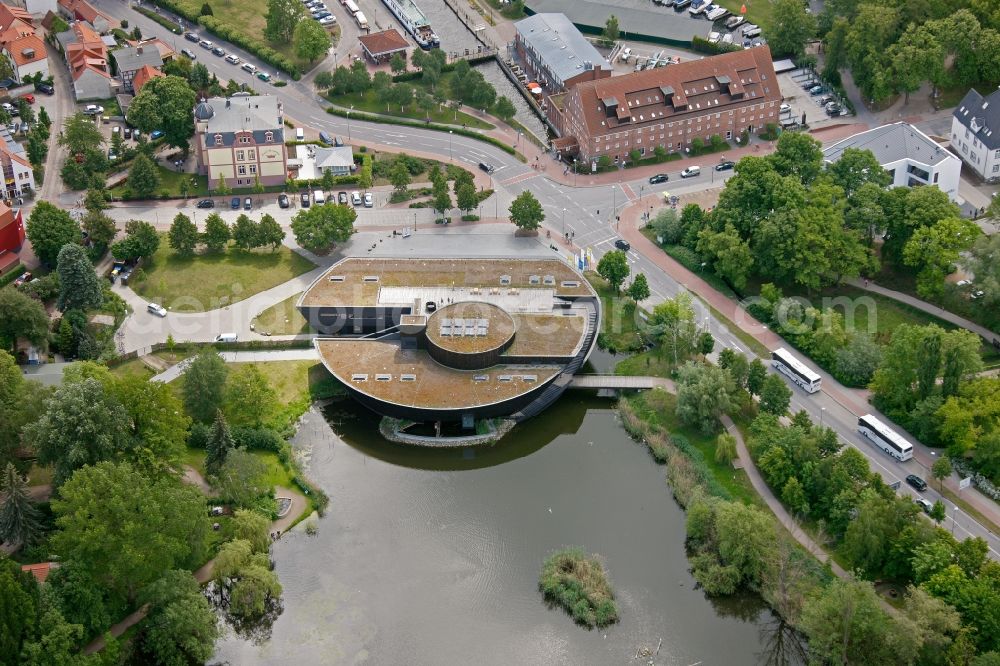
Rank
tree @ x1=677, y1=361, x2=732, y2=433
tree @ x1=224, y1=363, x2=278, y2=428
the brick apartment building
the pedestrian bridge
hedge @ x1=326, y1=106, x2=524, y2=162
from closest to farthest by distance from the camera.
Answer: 1. tree @ x1=677, y1=361, x2=732, y2=433
2. tree @ x1=224, y1=363, x2=278, y2=428
3. the pedestrian bridge
4. the brick apartment building
5. hedge @ x1=326, y1=106, x2=524, y2=162

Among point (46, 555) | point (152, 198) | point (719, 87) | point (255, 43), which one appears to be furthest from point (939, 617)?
point (255, 43)

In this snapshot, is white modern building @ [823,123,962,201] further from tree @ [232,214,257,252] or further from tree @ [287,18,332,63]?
tree @ [287,18,332,63]

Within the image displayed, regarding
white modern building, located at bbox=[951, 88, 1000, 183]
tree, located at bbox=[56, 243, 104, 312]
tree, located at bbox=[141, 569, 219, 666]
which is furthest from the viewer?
white modern building, located at bbox=[951, 88, 1000, 183]

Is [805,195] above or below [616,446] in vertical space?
above

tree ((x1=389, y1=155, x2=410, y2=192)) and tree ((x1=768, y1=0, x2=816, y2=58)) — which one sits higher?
tree ((x1=768, y1=0, x2=816, y2=58))

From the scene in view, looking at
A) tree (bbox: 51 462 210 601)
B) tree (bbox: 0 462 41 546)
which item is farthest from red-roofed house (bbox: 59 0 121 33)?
tree (bbox: 51 462 210 601)

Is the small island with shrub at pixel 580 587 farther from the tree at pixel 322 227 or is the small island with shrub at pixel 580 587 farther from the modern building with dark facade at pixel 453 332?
the tree at pixel 322 227

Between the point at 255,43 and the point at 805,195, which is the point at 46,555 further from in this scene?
the point at 255,43
